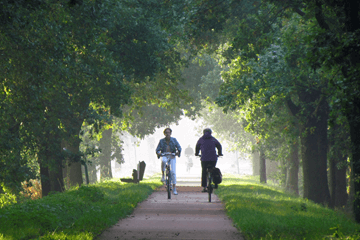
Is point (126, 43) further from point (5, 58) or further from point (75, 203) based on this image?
point (75, 203)

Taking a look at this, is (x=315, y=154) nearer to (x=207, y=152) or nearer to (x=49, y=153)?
(x=207, y=152)

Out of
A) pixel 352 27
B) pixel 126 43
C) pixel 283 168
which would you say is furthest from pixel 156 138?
pixel 352 27

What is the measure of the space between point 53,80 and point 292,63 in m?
7.71

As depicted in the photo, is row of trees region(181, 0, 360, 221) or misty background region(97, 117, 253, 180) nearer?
row of trees region(181, 0, 360, 221)

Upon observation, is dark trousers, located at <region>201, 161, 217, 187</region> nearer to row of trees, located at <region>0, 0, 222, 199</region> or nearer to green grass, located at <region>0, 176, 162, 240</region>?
green grass, located at <region>0, 176, 162, 240</region>

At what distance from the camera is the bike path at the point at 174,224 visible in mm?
7355

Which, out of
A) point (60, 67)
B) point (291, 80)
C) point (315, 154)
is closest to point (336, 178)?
point (315, 154)

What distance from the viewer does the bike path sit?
736 centimetres

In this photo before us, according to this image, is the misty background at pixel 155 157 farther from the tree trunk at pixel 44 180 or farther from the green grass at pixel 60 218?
the green grass at pixel 60 218

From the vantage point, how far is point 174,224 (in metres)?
8.55

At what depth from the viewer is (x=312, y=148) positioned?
16.4 m

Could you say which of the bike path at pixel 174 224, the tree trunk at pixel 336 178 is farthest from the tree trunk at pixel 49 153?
the tree trunk at pixel 336 178

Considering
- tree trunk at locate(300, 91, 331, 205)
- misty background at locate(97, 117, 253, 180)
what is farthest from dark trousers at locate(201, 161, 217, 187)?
misty background at locate(97, 117, 253, 180)

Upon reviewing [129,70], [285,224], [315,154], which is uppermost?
[129,70]
